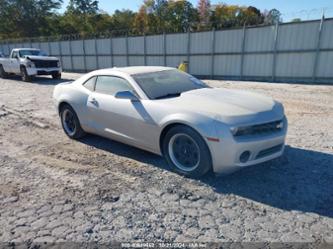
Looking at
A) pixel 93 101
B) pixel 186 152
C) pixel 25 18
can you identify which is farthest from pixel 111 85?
pixel 25 18

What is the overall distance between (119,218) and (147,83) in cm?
214

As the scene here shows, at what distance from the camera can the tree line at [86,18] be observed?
4575 centimetres

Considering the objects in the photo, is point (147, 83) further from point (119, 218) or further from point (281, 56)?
point (281, 56)

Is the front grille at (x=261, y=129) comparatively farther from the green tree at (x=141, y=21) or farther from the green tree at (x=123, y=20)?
the green tree at (x=123, y=20)

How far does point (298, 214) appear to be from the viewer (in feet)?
9.80

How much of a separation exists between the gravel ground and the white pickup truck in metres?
11.9

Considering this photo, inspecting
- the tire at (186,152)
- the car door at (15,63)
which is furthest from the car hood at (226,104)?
the car door at (15,63)

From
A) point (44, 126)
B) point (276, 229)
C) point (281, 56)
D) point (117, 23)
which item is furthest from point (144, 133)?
point (117, 23)

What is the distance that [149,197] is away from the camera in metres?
3.41

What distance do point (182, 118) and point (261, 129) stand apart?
3.29 ft

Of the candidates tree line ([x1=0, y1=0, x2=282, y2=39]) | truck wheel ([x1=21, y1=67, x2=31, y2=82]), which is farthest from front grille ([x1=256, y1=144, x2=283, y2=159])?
tree line ([x1=0, y1=0, x2=282, y2=39])

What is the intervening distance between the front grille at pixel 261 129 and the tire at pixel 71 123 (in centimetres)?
327

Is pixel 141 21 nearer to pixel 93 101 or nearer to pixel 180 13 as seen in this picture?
pixel 180 13

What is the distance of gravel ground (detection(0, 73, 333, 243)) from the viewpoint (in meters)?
2.77
